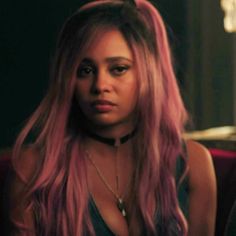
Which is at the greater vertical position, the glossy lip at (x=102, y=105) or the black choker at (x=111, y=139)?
the glossy lip at (x=102, y=105)

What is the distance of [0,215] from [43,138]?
19cm

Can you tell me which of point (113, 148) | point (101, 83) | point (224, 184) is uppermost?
point (101, 83)

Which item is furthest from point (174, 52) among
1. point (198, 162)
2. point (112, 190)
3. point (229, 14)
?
point (112, 190)

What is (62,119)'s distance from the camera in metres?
0.87

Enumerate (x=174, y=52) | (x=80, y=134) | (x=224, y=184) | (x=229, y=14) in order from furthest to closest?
(x=229, y=14), (x=174, y=52), (x=224, y=184), (x=80, y=134)

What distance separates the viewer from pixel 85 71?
2.75 ft

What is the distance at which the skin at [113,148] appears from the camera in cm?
83

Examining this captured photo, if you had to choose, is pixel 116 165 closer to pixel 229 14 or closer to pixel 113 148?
pixel 113 148

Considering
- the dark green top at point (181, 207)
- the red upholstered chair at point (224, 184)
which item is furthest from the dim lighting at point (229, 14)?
the dark green top at point (181, 207)

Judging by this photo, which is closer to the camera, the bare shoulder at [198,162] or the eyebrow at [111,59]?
the eyebrow at [111,59]

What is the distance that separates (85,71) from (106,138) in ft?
0.46

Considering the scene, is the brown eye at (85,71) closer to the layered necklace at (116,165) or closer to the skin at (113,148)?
the skin at (113,148)

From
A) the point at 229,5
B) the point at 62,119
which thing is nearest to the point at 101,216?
the point at 62,119

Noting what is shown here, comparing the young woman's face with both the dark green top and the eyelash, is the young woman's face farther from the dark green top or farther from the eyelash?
the dark green top
